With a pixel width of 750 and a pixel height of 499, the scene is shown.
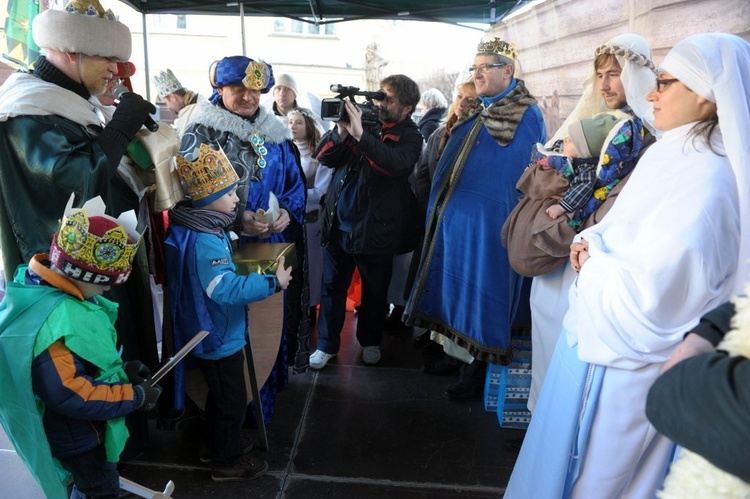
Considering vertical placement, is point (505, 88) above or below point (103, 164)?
above

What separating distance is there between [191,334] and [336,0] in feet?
11.3

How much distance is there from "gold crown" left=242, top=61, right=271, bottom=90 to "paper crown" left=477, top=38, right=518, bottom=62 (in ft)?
3.76

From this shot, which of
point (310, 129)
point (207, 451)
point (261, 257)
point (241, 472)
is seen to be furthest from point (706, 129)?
point (310, 129)

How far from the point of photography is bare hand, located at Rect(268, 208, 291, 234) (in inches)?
105

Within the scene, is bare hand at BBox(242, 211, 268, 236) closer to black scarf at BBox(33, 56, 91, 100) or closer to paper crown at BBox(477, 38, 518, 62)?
black scarf at BBox(33, 56, 91, 100)

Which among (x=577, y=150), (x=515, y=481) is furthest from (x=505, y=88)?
(x=515, y=481)

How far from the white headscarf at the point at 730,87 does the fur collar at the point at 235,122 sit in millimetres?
1822

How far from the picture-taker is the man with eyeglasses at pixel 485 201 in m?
2.82

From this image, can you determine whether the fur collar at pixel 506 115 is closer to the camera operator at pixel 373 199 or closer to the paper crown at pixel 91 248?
the camera operator at pixel 373 199

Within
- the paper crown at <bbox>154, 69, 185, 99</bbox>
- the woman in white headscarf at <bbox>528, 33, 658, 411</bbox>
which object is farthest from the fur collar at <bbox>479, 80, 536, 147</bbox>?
the paper crown at <bbox>154, 69, 185, 99</bbox>

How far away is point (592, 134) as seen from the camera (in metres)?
2.17

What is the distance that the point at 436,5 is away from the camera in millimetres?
4617

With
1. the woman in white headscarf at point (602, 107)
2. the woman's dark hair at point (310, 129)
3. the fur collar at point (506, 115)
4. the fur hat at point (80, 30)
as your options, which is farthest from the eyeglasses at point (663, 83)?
the woman's dark hair at point (310, 129)

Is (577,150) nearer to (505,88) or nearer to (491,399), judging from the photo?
(505,88)
